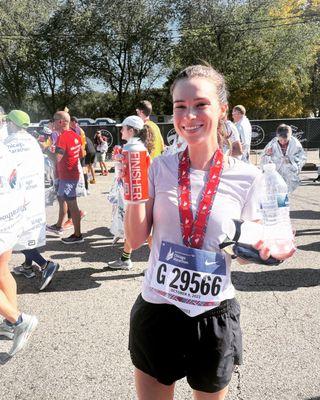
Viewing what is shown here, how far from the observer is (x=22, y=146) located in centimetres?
448

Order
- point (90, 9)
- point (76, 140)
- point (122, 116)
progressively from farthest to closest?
1. point (122, 116)
2. point (90, 9)
3. point (76, 140)

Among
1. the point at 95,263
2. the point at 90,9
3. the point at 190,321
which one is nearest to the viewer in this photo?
the point at 190,321

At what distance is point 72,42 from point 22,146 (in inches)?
1170

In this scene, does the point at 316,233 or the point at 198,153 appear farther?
the point at 316,233

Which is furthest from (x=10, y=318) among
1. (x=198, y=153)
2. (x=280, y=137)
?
(x=280, y=137)

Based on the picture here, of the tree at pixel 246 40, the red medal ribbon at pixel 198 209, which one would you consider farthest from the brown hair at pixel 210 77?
the tree at pixel 246 40

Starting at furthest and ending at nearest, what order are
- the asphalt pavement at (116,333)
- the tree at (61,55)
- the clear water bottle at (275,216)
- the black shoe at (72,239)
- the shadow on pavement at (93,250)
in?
the tree at (61,55)
the black shoe at (72,239)
the shadow on pavement at (93,250)
the asphalt pavement at (116,333)
the clear water bottle at (275,216)

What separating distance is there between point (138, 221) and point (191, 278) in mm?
314

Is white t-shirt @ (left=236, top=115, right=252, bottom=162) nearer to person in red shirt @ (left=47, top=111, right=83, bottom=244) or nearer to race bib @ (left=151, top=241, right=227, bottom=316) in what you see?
person in red shirt @ (left=47, top=111, right=83, bottom=244)

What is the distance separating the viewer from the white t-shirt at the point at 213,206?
1697mm

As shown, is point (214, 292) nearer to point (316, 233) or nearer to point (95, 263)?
point (95, 263)

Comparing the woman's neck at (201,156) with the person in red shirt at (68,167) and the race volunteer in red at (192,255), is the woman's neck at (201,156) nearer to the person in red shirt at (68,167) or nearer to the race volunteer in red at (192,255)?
the race volunteer in red at (192,255)

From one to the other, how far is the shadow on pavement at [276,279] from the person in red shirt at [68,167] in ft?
8.34

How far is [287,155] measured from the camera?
6656 mm
